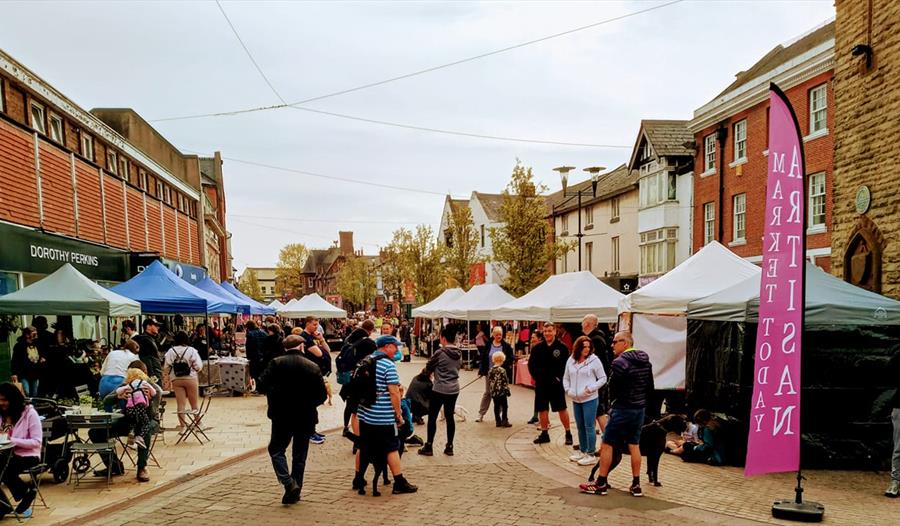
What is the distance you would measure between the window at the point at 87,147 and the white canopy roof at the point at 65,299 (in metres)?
A: 8.61

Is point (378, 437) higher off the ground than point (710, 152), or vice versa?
point (710, 152)

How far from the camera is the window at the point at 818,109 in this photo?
19.9 meters

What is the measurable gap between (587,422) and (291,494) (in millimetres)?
4078

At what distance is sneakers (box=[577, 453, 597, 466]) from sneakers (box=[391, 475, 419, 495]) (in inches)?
105

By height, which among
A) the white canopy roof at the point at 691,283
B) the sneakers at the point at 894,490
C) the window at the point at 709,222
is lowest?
the sneakers at the point at 894,490

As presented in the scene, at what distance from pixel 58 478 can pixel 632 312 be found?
9.53 m

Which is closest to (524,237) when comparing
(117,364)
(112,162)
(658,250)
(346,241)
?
(658,250)

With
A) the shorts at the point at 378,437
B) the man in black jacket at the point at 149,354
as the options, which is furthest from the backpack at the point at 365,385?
the man in black jacket at the point at 149,354

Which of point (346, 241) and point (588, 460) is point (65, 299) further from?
point (346, 241)

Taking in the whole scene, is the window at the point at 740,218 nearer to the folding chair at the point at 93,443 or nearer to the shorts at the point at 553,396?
the shorts at the point at 553,396

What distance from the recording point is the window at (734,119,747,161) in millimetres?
24234

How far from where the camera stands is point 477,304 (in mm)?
23344

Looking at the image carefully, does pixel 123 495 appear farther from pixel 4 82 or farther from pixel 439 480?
pixel 4 82

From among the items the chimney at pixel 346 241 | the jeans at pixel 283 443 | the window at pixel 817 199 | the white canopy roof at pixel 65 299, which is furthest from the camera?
the chimney at pixel 346 241
